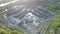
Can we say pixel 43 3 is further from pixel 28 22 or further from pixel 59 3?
pixel 28 22

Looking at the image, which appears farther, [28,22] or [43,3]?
[43,3]

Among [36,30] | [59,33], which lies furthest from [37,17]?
[59,33]

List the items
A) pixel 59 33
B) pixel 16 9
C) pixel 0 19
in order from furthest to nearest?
pixel 16 9 < pixel 0 19 < pixel 59 33

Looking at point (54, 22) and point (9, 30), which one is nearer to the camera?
point (9, 30)

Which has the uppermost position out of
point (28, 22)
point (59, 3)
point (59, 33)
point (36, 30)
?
point (59, 3)

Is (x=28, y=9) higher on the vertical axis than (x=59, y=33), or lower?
higher

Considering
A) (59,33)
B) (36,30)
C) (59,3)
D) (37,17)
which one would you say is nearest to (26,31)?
(36,30)

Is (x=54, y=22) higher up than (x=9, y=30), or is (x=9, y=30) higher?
(x=9, y=30)

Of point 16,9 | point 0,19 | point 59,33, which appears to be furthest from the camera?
point 16,9
